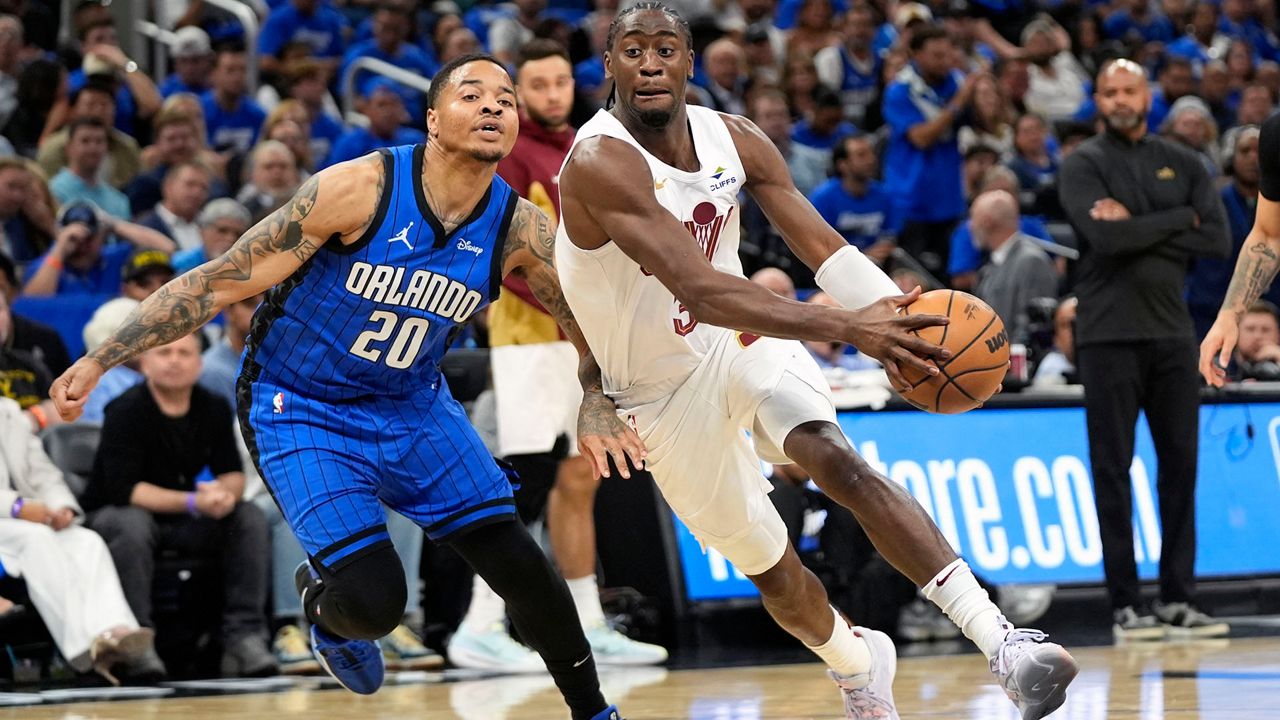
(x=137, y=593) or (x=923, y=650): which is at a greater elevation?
(x=137, y=593)

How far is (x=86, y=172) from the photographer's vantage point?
1070 cm

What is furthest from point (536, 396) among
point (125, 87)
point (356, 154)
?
point (125, 87)

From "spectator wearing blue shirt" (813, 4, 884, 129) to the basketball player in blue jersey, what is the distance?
9.82 m

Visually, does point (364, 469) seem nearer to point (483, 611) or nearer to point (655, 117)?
point (655, 117)

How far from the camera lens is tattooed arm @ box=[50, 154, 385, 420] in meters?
4.94

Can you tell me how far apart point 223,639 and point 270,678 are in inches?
15.1

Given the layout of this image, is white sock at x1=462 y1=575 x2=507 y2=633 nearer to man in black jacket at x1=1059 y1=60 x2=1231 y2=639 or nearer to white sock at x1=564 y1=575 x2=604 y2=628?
white sock at x1=564 y1=575 x2=604 y2=628

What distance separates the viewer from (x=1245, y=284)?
5.83m

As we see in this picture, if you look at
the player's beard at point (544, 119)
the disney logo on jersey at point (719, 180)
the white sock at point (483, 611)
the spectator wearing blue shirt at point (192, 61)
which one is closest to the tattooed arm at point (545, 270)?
the disney logo on jersey at point (719, 180)

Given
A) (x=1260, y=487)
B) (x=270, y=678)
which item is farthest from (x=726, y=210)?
(x=1260, y=487)

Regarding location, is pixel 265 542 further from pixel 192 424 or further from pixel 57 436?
pixel 57 436

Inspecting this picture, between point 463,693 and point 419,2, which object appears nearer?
point 463,693

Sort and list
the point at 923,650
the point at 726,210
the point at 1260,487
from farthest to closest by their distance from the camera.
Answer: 1. the point at 1260,487
2. the point at 923,650
3. the point at 726,210

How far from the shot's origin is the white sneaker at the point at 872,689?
5192mm
